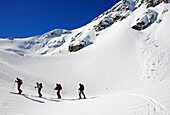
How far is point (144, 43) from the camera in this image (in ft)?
101

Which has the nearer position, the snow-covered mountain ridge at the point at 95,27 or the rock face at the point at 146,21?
the rock face at the point at 146,21

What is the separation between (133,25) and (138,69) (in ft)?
83.4

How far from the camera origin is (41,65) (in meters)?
25.0

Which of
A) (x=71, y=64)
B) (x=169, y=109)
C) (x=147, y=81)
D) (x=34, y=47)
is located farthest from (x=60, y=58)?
(x=34, y=47)

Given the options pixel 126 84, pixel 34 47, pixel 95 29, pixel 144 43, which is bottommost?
pixel 126 84

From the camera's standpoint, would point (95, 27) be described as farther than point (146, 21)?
Yes

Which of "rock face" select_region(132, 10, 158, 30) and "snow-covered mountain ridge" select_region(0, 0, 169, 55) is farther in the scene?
"snow-covered mountain ridge" select_region(0, 0, 169, 55)

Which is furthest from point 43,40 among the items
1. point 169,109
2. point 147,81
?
point 169,109

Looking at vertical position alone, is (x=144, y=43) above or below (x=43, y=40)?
below

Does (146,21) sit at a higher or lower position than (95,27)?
lower

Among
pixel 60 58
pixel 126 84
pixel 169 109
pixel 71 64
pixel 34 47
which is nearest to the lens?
pixel 169 109

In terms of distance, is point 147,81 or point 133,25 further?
point 133,25

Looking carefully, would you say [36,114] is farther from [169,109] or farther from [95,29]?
[95,29]

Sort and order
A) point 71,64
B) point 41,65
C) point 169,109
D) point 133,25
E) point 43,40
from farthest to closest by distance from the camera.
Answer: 1. point 43,40
2. point 133,25
3. point 71,64
4. point 41,65
5. point 169,109
